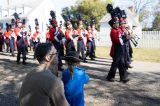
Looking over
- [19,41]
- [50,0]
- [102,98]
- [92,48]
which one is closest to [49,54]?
[102,98]

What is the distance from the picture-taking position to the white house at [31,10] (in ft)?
212

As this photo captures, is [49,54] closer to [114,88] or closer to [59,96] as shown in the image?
[59,96]

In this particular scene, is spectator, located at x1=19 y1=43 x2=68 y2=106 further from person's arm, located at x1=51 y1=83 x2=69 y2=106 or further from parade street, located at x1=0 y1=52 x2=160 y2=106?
parade street, located at x1=0 y1=52 x2=160 y2=106

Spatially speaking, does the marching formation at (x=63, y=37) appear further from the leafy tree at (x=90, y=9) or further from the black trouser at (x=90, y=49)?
the leafy tree at (x=90, y=9)

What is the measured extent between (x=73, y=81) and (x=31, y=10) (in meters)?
60.5

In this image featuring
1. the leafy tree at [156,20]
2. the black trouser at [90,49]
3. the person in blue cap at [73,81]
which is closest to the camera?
the person in blue cap at [73,81]

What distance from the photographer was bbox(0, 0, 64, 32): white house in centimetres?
6475

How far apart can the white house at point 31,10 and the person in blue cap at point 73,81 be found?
58.7m

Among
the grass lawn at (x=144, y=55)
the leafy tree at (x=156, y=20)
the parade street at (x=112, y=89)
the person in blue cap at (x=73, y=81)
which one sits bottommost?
the parade street at (x=112, y=89)

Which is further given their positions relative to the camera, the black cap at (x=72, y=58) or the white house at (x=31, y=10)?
the white house at (x=31, y=10)

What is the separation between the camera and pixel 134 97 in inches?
353

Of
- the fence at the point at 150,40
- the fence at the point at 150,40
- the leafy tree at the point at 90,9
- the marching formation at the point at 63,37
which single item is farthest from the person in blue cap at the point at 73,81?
the leafy tree at the point at 90,9

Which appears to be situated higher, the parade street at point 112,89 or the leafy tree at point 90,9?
the leafy tree at point 90,9

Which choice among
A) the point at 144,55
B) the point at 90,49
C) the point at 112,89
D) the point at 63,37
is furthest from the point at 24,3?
the point at 112,89
